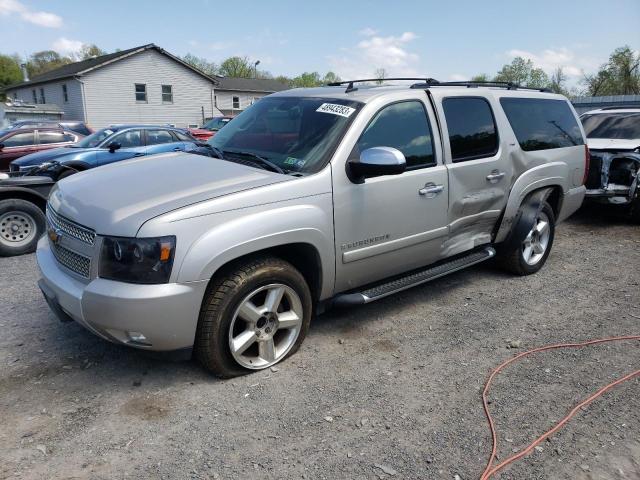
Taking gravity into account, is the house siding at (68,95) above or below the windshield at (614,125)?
above

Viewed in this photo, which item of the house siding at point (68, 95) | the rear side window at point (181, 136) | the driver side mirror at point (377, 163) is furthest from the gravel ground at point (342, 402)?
the house siding at point (68, 95)

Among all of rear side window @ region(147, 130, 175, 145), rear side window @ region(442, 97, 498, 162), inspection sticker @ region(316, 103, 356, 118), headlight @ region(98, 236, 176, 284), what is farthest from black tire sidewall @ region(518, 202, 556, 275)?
rear side window @ region(147, 130, 175, 145)

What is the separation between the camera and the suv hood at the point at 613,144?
7.75 m

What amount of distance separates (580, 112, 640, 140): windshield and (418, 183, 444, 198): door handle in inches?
243

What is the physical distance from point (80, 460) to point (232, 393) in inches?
35.9

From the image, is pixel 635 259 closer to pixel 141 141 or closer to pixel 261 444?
pixel 261 444

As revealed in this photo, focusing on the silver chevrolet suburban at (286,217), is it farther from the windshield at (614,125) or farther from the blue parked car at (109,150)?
the windshield at (614,125)

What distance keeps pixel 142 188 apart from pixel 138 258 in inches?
23.9

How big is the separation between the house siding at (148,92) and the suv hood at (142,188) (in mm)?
29811

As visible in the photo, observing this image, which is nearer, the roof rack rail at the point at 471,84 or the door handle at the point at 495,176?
the roof rack rail at the point at 471,84

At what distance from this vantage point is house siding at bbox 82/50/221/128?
98.8 feet

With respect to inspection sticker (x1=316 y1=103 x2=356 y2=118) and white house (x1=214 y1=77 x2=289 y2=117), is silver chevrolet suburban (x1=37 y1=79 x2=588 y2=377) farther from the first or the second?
white house (x1=214 y1=77 x2=289 y2=117)

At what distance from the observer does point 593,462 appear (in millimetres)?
2607

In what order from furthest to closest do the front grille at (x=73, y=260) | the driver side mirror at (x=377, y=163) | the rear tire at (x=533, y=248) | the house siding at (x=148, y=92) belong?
the house siding at (x=148, y=92) < the rear tire at (x=533, y=248) < the driver side mirror at (x=377, y=163) < the front grille at (x=73, y=260)
